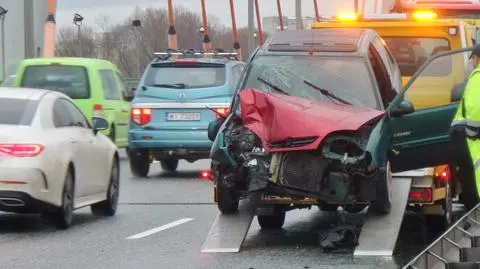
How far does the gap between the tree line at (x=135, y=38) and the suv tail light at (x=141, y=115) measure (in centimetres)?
6691

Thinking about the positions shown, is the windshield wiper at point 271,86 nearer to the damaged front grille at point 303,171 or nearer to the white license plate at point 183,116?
the damaged front grille at point 303,171

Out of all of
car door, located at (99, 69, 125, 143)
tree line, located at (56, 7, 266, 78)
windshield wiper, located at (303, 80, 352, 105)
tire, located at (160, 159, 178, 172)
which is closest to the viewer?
windshield wiper, located at (303, 80, 352, 105)

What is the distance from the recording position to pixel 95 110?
1988 cm

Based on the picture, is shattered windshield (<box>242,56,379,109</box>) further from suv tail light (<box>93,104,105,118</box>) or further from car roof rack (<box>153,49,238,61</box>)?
suv tail light (<box>93,104,105,118</box>)

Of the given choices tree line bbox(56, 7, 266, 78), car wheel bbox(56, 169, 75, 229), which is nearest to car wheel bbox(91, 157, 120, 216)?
car wheel bbox(56, 169, 75, 229)

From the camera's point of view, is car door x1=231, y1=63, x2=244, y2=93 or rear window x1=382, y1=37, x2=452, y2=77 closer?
rear window x1=382, y1=37, x2=452, y2=77

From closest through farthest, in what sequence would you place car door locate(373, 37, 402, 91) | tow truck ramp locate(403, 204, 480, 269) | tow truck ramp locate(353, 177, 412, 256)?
tow truck ramp locate(403, 204, 480, 269) < tow truck ramp locate(353, 177, 412, 256) < car door locate(373, 37, 402, 91)

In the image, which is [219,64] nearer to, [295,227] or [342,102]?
[295,227]

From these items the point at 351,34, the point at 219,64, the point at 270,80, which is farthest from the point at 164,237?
the point at 219,64

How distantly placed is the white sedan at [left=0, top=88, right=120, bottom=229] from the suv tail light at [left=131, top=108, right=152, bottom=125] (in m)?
4.97

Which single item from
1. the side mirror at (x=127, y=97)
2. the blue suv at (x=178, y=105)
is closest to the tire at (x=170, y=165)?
the side mirror at (x=127, y=97)

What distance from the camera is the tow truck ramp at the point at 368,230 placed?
952 cm

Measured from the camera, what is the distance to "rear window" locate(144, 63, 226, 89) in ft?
59.8

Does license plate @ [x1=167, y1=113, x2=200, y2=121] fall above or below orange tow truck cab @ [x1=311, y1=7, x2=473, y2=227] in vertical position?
below
